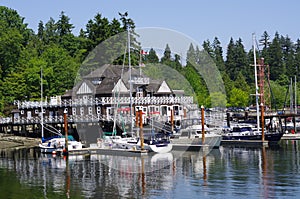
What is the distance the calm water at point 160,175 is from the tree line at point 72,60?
59.3 ft

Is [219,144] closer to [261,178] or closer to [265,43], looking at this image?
[261,178]

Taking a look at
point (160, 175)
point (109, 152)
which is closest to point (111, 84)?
point (109, 152)

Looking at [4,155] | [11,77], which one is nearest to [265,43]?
[11,77]

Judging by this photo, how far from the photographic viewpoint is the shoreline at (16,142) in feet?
241

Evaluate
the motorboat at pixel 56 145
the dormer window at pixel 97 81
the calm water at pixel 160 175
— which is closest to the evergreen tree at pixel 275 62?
the dormer window at pixel 97 81

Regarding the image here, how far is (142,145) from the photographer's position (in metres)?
53.0

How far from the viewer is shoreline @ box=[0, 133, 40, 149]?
73.4 m

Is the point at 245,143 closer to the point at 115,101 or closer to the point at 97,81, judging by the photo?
the point at 115,101

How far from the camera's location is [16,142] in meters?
74.3

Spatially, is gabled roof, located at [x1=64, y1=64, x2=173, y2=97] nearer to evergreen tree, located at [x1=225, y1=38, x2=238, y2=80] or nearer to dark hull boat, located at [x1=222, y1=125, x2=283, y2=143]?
dark hull boat, located at [x1=222, y1=125, x2=283, y2=143]

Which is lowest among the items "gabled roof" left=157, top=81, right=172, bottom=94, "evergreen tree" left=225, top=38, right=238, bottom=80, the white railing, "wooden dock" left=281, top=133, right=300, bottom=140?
"wooden dock" left=281, top=133, right=300, bottom=140

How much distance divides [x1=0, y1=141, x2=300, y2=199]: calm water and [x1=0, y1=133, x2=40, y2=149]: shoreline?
50.9ft

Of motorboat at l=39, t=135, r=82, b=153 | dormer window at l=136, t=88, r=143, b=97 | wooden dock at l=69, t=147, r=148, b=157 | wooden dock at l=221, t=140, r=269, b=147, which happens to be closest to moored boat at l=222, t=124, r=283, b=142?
wooden dock at l=221, t=140, r=269, b=147

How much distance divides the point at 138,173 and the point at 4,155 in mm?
25500
